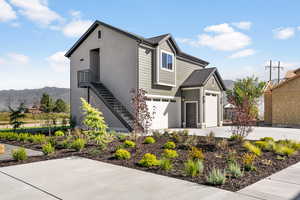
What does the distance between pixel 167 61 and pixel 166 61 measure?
0.46 feet

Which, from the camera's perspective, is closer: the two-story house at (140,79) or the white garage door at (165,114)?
the two-story house at (140,79)

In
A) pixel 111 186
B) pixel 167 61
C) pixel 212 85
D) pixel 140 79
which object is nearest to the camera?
pixel 111 186

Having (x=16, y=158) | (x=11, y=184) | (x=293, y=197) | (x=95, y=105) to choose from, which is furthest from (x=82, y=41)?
(x=293, y=197)

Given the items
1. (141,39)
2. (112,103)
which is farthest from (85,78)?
(141,39)

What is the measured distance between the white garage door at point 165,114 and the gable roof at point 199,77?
1949 mm

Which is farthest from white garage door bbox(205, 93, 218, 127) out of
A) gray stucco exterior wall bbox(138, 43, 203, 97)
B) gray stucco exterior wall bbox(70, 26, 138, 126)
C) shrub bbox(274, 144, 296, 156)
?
shrub bbox(274, 144, 296, 156)

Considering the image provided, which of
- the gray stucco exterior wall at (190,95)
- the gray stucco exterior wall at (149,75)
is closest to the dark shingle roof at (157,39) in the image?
the gray stucco exterior wall at (149,75)

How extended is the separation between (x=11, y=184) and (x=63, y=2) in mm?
9215

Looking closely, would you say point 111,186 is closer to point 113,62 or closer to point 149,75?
point 149,75

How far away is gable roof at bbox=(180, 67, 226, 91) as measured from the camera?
19.0 metres

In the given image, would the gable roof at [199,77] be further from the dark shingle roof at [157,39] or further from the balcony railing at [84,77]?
the balcony railing at [84,77]

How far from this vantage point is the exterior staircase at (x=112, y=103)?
15.1m

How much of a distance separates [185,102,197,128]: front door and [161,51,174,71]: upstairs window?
4.05 m

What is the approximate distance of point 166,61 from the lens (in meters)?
17.6
